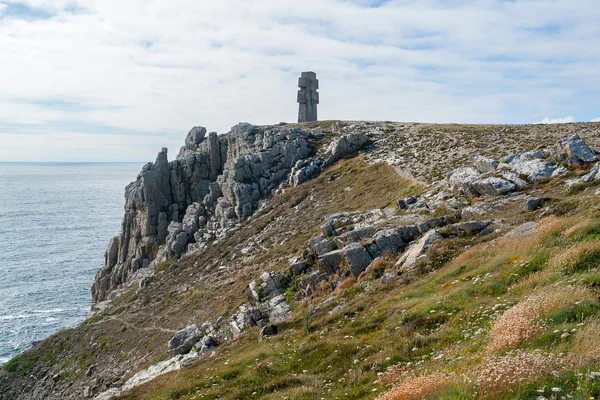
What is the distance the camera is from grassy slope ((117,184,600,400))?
8.48 meters

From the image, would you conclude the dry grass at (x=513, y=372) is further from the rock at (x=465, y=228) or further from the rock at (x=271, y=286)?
the rock at (x=271, y=286)

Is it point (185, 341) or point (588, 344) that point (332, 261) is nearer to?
point (185, 341)

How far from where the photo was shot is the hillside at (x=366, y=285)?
10.7 meters

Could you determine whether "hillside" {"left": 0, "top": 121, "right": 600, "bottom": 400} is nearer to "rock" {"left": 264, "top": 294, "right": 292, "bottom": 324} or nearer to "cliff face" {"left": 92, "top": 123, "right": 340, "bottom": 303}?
"rock" {"left": 264, "top": 294, "right": 292, "bottom": 324}

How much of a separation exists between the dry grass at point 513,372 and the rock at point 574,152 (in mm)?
26873

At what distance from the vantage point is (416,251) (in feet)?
76.7

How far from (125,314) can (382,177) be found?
33.4 m

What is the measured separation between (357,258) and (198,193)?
2176 inches

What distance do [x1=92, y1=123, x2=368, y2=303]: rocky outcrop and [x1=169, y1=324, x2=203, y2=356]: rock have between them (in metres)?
28.3

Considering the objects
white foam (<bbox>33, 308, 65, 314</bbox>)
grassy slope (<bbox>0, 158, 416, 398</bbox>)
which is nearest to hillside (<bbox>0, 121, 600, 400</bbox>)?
grassy slope (<bbox>0, 158, 416, 398</bbox>)

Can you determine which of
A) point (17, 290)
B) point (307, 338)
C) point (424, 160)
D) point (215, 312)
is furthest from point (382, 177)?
A: point (17, 290)

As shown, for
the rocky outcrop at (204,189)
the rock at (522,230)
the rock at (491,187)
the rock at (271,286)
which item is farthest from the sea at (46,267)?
the rock at (522,230)

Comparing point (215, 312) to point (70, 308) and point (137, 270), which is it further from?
point (70, 308)

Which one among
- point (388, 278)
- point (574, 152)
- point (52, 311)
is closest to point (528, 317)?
point (388, 278)
